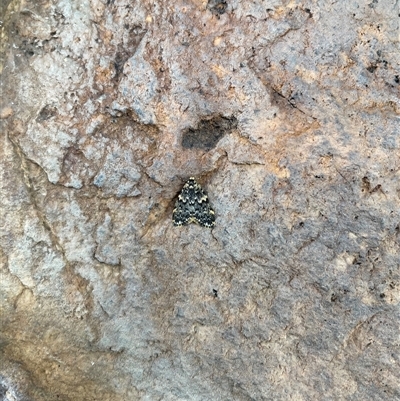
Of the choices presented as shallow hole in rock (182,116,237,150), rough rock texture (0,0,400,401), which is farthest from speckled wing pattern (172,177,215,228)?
shallow hole in rock (182,116,237,150)

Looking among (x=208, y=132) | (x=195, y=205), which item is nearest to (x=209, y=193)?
(x=195, y=205)

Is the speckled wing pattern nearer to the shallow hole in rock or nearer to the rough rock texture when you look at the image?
the rough rock texture

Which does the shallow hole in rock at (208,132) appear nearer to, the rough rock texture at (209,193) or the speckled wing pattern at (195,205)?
the rough rock texture at (209,193)

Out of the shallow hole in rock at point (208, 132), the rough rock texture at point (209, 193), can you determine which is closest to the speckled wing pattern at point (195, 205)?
the rough rock texture at point (209, 193)

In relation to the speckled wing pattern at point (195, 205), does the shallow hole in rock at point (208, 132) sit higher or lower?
higher

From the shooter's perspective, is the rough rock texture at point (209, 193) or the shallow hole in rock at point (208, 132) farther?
the shallow hole in rock at point (208, 132)

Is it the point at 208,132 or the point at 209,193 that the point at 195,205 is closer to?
the point at 209,193
